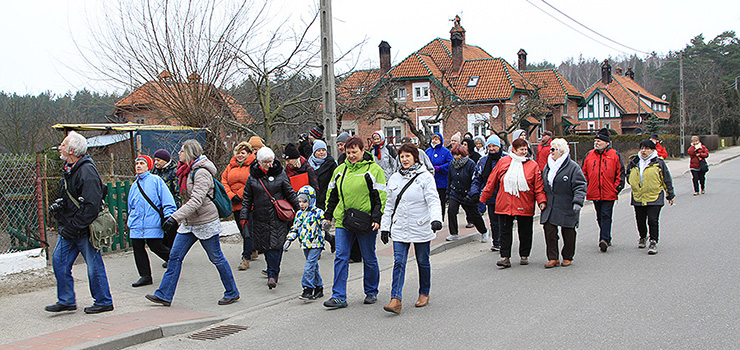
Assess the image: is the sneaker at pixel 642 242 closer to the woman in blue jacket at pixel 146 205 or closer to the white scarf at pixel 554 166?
the white scarf at pixel 554 166

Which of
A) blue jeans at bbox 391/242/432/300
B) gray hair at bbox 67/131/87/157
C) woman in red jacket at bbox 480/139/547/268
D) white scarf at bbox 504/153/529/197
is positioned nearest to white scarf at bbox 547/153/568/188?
woman in red jacket at bbox 480/139/547/268

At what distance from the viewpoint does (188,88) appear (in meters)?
14.2

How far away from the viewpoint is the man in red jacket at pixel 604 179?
28.6ft

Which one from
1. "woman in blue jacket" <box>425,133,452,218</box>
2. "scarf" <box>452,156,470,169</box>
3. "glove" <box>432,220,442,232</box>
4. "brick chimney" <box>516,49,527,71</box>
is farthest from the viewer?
"brick chimney" <box>516,49,527,71</box>

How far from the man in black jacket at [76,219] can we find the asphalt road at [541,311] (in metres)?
1.19

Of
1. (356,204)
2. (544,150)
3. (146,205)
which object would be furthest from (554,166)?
(146,205)

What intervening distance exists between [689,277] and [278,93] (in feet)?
39.8

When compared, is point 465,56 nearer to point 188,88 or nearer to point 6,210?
point 188,88

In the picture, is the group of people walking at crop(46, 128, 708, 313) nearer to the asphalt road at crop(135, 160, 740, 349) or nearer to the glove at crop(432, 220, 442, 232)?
the glove at crop(432, 220, 442, 232)

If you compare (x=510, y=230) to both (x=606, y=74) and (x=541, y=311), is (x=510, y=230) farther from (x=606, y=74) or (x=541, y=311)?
(x=606, y=74)

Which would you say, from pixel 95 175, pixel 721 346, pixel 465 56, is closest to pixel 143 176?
pixel 95 175

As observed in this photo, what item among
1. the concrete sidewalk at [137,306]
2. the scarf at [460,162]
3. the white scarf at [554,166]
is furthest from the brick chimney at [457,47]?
the white scarf at [554,166]

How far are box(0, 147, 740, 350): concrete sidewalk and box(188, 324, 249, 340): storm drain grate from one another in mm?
166

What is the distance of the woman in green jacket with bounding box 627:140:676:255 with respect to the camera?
28.6 feet
